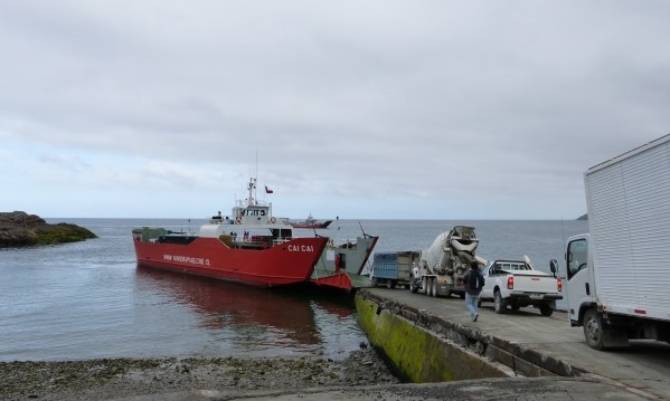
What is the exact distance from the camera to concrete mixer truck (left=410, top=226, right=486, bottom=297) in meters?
20.5

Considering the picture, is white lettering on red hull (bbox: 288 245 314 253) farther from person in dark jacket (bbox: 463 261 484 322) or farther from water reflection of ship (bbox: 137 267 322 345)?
person in dark jacket (bbox: 463 261 484 322)

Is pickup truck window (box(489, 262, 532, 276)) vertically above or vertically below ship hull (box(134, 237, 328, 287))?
below

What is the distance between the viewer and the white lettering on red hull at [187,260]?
38.2 meters

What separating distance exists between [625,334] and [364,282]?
1848 cm

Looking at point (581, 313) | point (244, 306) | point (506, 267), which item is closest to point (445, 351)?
point (581, 313)

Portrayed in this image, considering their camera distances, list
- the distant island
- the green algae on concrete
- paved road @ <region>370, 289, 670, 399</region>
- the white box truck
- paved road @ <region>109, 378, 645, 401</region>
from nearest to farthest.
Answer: paved road @ <region>109, 378, 645, 401</region> < the white box truck < paved road @ <region>370, 289, 670, 399</region> < the green algae on concrete < the distant island

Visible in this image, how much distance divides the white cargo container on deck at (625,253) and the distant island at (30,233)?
87432 mm

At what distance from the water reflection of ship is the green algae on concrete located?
3.04 metres

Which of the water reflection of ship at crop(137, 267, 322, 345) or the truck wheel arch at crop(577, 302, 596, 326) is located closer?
the truck wheel arch at crop(577, 302, 596, 326)

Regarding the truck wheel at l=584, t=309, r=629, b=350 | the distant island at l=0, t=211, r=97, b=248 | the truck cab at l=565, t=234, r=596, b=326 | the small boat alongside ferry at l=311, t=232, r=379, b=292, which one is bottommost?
the truck wheel at l=584, t=309, r=629, b=350

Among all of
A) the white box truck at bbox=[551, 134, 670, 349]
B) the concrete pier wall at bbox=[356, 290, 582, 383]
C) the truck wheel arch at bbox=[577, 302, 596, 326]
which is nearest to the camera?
the white box truck at bbox=[551, 134, 670, 349]

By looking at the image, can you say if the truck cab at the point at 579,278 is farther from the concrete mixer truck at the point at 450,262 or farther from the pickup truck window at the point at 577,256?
the concrete mixer truck at the point at 450,262

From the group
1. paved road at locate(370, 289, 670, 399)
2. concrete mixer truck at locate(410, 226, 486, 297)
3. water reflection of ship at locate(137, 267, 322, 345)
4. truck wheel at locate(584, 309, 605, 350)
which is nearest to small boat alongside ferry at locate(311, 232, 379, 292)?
water reflection of ship at locate(137, 267, 322, 345)

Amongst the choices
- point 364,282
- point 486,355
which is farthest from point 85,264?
point 486,355
